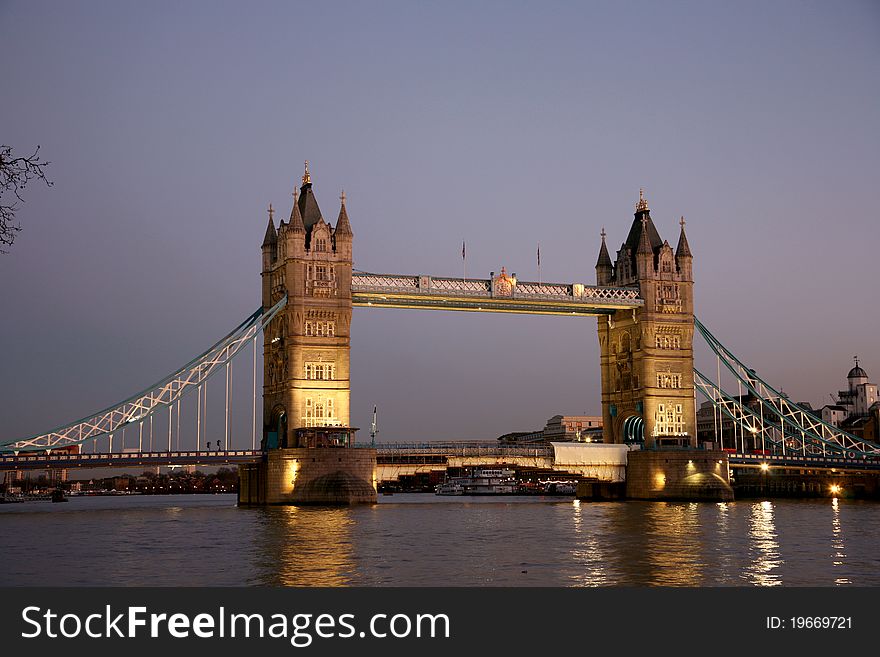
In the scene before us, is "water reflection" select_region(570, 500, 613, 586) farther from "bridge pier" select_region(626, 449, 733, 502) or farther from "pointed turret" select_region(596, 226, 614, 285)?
"pointed turret" select_region(596, 226, 614, 285)

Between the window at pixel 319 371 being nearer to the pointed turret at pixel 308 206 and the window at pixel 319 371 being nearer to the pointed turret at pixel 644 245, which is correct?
the pointed turret at pixel 308 206

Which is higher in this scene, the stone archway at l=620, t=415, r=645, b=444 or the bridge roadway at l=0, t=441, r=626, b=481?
the stone archway at l=620, t=415, r=645, b=444

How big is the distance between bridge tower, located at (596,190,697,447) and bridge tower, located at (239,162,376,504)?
26067 mm

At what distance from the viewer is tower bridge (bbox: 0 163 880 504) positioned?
253 ft

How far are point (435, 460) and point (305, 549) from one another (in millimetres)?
46035

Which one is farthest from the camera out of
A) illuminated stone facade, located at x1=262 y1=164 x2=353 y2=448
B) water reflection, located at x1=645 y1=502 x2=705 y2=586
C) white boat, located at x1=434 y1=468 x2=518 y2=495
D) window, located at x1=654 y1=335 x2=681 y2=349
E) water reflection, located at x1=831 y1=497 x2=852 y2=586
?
white boat, located at x1=434 y1=468 x2=518 y2=495

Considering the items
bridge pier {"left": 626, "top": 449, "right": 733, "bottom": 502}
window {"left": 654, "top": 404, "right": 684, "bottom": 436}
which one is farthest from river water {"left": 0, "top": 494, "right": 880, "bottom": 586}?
window {"left": 654, "top": 404, "right": 684, "bottom": 436}

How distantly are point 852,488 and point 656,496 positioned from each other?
→ 105ft

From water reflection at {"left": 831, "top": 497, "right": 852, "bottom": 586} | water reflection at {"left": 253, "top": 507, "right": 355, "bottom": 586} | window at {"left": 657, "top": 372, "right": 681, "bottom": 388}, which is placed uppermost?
window at {"left": 657, "top": 372, "right": 681, "bottom": 388}

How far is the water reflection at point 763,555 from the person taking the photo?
102 ft

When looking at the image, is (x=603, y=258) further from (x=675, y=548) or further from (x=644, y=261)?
(x=675, y=548)

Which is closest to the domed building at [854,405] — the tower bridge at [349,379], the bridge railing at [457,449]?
the tower bridge at [349,379]
